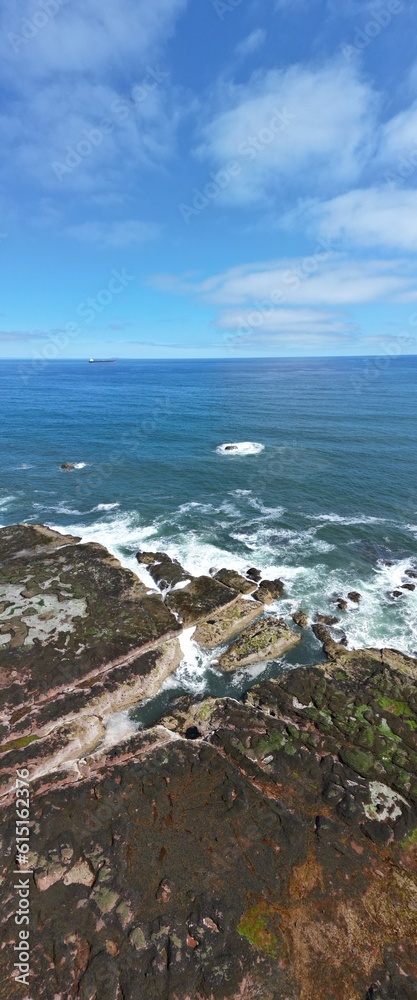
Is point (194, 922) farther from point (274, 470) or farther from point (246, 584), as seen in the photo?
point (274, 470)

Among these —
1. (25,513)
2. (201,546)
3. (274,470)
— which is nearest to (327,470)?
(274,470)

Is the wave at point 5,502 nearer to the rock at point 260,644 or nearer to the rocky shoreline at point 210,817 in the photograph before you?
the rocky shoreline at point 210,817

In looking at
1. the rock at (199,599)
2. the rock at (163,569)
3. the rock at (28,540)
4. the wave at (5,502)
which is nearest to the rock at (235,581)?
the rock at (199,599)

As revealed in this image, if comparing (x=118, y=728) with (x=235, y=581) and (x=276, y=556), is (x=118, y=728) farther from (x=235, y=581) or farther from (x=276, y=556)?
(x=276, y=556)

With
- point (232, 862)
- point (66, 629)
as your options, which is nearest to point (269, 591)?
point (66, 629)

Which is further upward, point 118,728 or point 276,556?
point 276,556

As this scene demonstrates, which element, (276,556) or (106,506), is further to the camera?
(106,506)

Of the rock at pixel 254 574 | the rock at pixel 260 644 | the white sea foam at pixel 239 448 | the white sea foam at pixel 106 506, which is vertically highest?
the white sea foam at pixel 239 448
